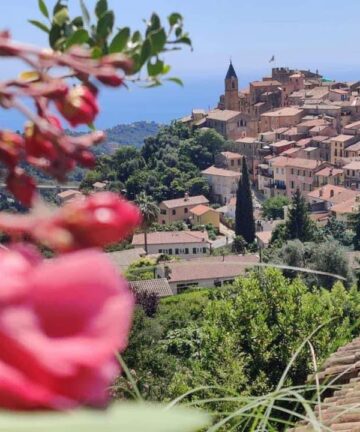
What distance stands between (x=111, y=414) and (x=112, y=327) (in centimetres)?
3

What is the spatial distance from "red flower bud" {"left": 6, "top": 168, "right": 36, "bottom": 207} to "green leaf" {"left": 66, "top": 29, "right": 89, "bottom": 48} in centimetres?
25

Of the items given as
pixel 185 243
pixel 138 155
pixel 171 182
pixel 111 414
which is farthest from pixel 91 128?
pixel 138 155

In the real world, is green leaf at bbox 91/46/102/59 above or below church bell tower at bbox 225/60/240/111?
above

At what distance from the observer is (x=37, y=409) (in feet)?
0.71

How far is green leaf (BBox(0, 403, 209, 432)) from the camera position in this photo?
0.21m

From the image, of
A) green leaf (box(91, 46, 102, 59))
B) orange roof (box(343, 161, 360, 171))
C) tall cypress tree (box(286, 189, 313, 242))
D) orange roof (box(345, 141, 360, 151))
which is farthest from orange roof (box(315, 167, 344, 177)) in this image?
green leaf (box(91, 46, 102, 59))

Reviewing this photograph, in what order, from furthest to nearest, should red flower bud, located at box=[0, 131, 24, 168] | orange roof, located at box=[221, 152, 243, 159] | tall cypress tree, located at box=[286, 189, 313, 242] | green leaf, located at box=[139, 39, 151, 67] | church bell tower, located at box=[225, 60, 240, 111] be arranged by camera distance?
church bell tower, located at box=[225, 60, 240, 111] < orange roof, located at box=[221, 152, 243, 159] < tall cypress tree, located at box=[286, 189, 313, 242] < green leaf, located at box=[139, 39, 151, 67] < red flower bud, located at box=[0, 131, 24, 168]

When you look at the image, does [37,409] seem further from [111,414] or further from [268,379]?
[268,379]

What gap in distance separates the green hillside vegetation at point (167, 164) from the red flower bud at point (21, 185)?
2926 cm

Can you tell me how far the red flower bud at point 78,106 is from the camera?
0.52m

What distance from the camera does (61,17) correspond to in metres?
0.76

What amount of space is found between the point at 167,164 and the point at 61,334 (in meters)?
35.8

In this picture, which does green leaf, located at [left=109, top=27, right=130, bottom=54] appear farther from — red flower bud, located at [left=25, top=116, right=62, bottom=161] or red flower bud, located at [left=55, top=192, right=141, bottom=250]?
red flower bud, located at [left=55, top=192, right=141, bottom=250]

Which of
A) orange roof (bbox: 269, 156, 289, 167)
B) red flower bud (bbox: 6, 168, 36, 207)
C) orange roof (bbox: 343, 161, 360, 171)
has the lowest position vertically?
orange roof (bbox: 269, 156, 289, 167)
